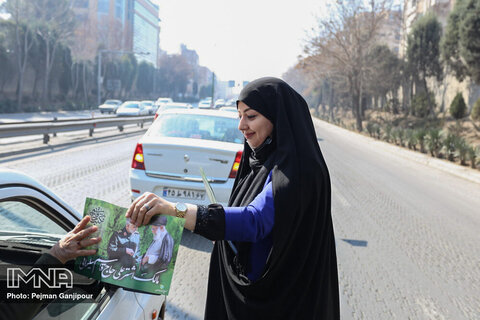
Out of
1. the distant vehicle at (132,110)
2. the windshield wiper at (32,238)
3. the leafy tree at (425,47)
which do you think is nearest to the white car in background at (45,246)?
the windshield wiper at (32,238)

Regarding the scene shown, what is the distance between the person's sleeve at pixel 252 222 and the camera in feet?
5.74

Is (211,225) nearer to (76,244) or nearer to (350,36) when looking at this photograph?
(76,244)

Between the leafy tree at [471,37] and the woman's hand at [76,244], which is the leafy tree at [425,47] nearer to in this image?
the leafy tree at [471,37]

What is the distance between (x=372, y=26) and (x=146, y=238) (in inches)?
1425

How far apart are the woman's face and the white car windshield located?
15.8 ft

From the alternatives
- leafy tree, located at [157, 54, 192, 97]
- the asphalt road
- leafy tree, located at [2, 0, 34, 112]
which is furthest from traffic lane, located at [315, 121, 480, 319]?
leafy tree, located at [157, 54, 192, 97]

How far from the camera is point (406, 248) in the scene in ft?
20.0

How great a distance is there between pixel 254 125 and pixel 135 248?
2.25 feet

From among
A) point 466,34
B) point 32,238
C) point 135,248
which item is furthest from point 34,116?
point 135,248

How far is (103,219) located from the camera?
172 centimetres

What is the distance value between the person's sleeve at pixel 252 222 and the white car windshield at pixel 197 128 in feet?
16.6

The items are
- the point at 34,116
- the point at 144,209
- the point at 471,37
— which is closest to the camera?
the point at 144,209

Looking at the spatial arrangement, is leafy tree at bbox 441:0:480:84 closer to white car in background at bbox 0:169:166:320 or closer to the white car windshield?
the white car windshield

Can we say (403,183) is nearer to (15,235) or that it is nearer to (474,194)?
(474,194)
